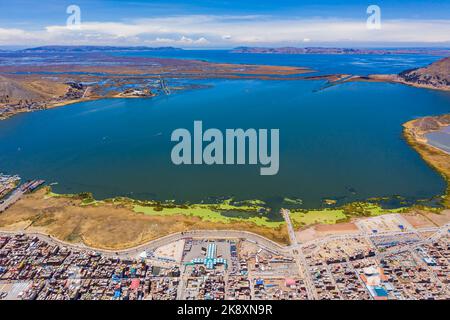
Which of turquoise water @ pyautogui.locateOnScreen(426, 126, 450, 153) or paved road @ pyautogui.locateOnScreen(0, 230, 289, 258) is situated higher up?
turquoise water @ pyautogui.locateOnScreen(426, 126, 450, 153)

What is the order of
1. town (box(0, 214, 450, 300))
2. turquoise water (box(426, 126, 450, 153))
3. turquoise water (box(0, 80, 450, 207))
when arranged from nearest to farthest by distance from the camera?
town (box(0, 214, 450, 300)), turquoise water (box(0, 80, 450, 207)), turquoise water (box(426, 126, 450, 153))

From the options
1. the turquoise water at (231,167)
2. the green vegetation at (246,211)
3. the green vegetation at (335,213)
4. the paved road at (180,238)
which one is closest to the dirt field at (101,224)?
the paved road at (180,238)

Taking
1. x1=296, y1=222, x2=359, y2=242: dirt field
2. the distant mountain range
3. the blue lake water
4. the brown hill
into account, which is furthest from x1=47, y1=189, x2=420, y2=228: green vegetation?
the distant mountain range

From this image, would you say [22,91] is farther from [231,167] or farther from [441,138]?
[441,138]

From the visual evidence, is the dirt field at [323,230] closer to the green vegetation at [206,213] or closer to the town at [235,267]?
the town at [235,267]

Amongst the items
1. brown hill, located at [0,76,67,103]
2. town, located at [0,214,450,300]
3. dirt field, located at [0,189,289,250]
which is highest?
brown hill, located at [0,76,67,103]

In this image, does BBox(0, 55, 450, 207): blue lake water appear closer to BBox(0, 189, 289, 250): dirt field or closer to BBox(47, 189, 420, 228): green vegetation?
BBox(47, 189, 420, 228): green vegetation

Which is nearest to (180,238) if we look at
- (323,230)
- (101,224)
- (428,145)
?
(101,224)
